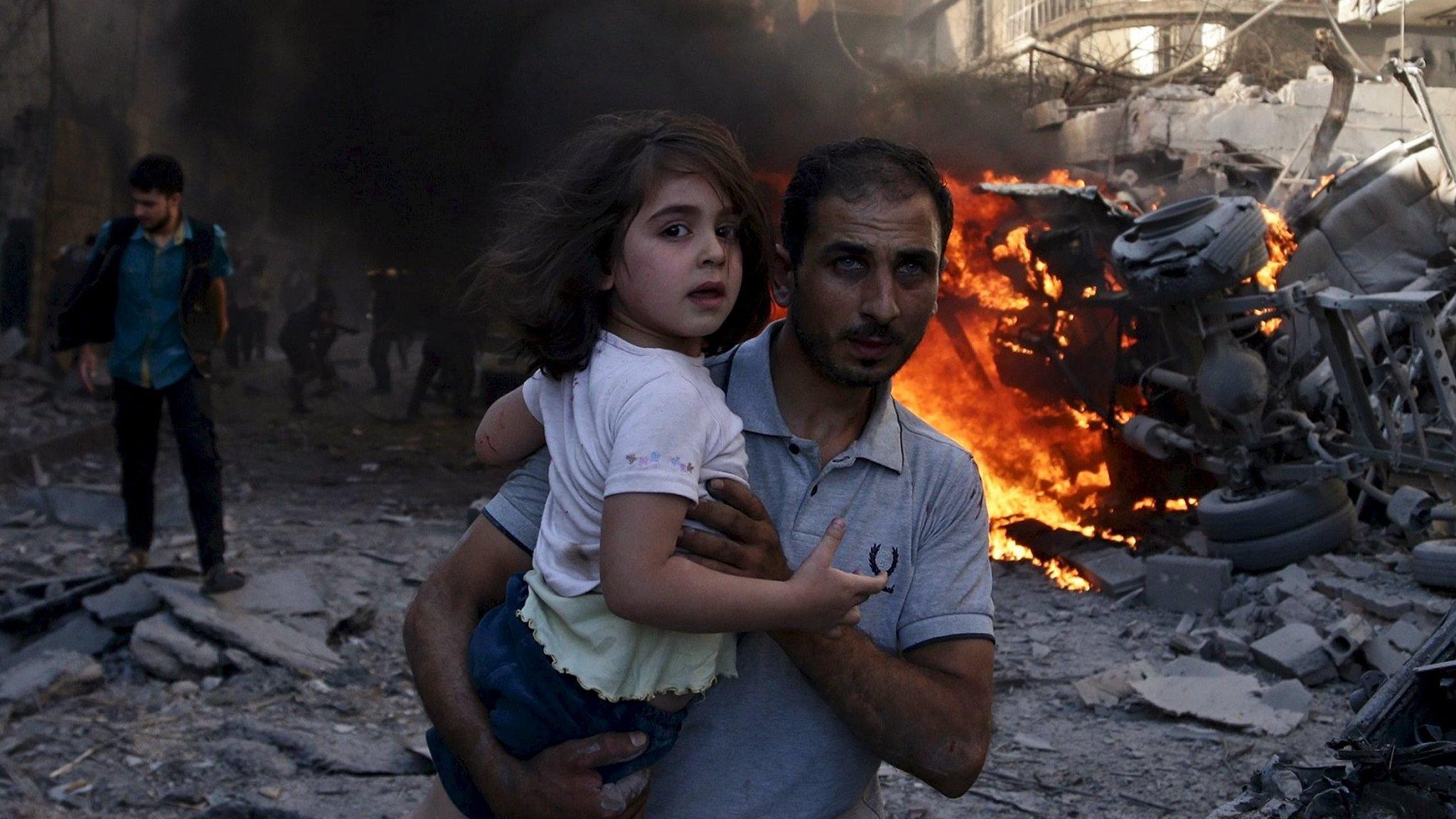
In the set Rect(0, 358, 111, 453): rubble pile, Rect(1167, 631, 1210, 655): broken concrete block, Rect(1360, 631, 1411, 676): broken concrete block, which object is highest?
Rect(0, 358, 111, 453): rubble pile

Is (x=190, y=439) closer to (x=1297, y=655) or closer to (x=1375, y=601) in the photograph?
(x=1297, y=655)

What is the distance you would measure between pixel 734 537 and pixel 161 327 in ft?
15.4

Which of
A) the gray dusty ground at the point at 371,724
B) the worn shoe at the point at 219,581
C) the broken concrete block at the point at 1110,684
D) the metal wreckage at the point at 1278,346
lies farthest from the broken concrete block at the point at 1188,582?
the worn shoe at the point at 219,581

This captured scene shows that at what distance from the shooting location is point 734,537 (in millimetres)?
1484

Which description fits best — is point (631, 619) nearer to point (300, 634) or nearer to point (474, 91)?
point (300, 634)

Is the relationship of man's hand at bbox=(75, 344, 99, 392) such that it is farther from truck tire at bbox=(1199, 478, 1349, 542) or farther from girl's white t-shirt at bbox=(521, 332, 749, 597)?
truck tire at bbox=(1199, 478, 1349, 542)

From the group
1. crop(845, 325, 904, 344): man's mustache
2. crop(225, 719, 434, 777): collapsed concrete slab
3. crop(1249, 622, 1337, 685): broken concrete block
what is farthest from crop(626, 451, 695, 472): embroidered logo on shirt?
crop(1249, 622, 1337, 685): broken concrete block

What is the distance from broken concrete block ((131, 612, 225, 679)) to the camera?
4.82 meters

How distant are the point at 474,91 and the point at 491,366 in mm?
4494

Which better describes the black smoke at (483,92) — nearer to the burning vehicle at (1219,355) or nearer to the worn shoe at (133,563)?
the burning vehicle at (1219,355)

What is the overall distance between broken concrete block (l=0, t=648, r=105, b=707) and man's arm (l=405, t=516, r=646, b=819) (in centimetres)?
344

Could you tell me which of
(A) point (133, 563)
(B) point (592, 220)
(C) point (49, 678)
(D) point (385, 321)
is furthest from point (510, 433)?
(D) point (385, 321)

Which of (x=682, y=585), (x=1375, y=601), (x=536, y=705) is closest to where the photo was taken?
(x=682, y=585)

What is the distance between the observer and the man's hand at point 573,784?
1.51m
